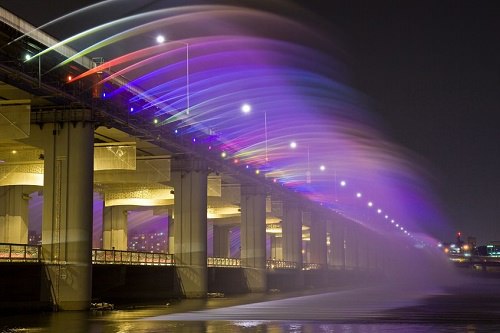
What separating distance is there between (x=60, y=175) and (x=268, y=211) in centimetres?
5094

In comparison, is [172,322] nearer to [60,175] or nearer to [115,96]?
[60,175]

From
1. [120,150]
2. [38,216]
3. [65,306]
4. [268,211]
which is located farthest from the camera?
[38,216]

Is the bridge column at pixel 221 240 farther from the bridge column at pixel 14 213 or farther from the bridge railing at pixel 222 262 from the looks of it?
the bridge column at pixel 14 213

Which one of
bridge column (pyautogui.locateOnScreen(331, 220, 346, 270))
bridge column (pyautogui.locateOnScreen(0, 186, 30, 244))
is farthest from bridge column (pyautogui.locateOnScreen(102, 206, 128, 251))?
bridge column (pyautogui.locateOnScreen(331, 220, 346, 270))

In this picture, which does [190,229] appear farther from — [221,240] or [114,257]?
[221,240]

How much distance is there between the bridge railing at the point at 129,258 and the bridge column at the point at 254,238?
18161 mm

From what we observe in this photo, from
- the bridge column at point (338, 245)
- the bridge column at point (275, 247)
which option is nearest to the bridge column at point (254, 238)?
the bridge column at point (338, 245)

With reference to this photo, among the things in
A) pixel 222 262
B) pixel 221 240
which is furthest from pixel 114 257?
pixel 221 240

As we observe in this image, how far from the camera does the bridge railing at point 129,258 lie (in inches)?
1855

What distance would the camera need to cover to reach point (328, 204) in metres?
113

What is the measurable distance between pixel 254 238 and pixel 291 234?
63.0 ft

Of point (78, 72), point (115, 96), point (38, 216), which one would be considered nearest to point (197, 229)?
point (115, 96)

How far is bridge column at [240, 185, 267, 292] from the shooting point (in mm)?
74856

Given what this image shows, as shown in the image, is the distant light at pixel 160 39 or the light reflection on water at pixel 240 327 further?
the distant light at pixel 160 39
